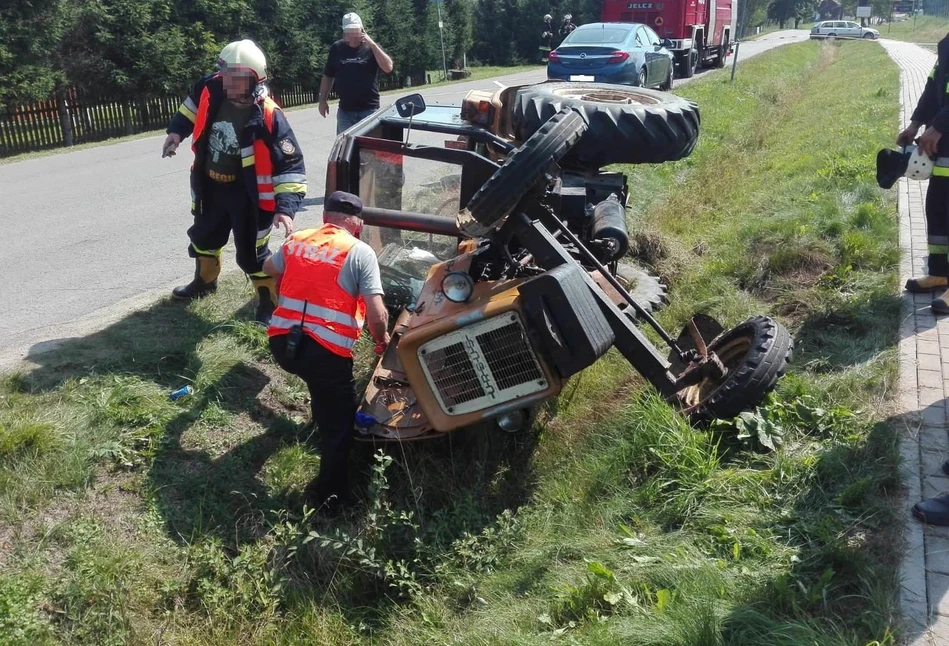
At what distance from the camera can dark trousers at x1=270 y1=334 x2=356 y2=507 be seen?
3.73m

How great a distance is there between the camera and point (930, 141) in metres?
5.27

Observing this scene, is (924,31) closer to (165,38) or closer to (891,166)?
(165,38)

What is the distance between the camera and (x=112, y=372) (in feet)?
15.2

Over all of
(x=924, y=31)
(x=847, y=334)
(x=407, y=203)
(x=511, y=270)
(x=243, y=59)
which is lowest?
(x=924, y=31)

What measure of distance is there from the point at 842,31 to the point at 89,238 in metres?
55.2

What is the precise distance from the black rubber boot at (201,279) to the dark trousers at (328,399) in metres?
2.07

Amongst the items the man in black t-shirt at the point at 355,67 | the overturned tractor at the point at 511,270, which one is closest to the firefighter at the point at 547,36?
the man in black t-shirt at the point at 355,67

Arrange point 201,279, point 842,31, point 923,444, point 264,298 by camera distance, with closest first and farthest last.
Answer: point 923,444 → point 264,298 → point 201,279 → point 842,31

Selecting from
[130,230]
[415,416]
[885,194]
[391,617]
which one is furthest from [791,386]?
[130,230]

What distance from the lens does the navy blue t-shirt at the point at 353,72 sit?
8.27m

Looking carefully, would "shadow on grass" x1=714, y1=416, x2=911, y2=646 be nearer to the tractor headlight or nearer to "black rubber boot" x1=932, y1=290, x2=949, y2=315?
the tractor headlight

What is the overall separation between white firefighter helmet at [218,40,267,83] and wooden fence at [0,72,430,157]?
1183 cm

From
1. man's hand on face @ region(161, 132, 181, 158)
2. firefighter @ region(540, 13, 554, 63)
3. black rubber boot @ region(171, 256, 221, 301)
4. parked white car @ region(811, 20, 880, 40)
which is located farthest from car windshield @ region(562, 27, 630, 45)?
parked white car @ region(811, 20, 880, 40)

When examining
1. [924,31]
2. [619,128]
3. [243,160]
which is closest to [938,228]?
[619,128]
